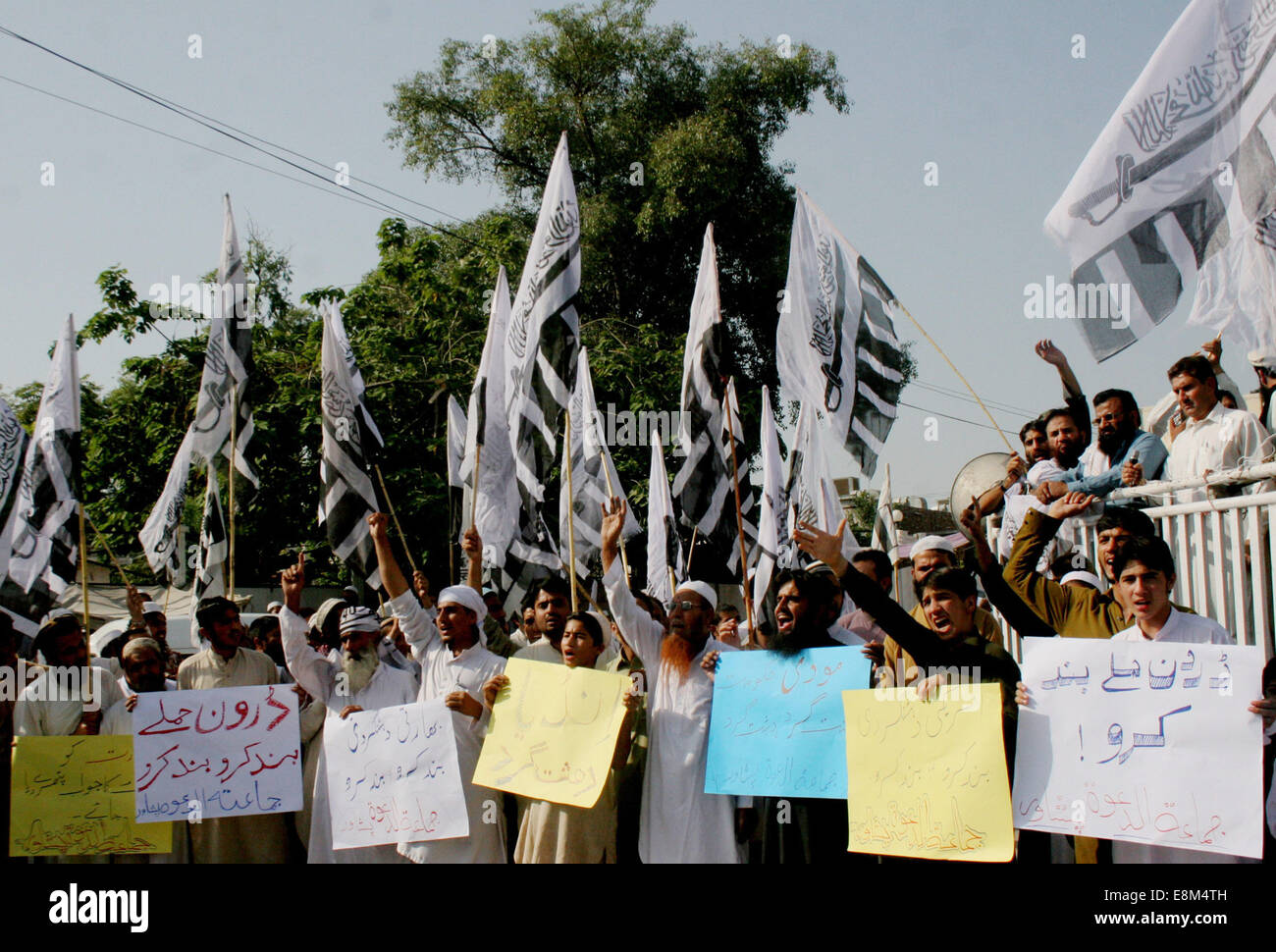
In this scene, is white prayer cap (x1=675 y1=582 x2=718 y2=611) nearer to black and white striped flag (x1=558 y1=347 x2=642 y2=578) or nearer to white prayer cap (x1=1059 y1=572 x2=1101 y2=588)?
white prayer cap (x1=1059 y1=572 x2=1101 y2=588)

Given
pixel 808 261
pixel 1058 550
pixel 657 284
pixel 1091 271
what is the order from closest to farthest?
pixel 1091 271 → pixel 1058 550 → pixel 808 261 → pixel 657 284

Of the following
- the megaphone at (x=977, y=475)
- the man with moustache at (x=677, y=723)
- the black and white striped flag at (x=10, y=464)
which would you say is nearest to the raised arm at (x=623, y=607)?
the man with moustache at (x=677, y=723)

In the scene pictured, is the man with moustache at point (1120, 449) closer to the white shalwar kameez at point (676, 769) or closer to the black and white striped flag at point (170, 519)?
the white shalwar kameez at point (676, 769)

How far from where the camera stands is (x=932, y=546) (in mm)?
4801

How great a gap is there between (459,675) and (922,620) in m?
2.21

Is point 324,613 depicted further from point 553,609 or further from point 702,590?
point 702,590

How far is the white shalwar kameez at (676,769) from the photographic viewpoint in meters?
5.11

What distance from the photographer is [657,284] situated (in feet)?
75.3

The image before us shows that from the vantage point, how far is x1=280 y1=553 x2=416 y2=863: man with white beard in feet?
18.7

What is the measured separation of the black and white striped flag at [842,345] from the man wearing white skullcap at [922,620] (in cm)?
187

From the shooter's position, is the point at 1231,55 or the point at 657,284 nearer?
the point at 1231,55
